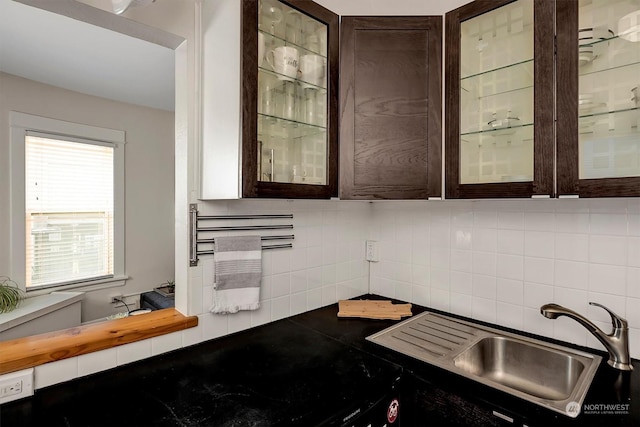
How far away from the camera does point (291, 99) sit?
1.37 metres

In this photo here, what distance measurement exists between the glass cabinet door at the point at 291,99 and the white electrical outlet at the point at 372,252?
77cm

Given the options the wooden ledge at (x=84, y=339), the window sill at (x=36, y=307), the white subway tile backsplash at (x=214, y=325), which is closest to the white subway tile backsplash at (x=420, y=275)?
the white subway tile backsplash at (x=214, y=325)

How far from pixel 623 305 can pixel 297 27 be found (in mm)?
1676

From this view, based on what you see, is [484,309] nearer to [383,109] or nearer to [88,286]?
[383,109]

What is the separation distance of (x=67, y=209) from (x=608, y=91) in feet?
12.1

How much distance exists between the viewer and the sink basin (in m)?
1.28

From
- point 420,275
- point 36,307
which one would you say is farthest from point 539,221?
point 36,307

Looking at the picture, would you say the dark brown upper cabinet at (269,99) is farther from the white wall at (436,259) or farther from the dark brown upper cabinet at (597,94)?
the dark brown upper cabinet at (597,94)

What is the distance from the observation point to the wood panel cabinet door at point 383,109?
1.42m

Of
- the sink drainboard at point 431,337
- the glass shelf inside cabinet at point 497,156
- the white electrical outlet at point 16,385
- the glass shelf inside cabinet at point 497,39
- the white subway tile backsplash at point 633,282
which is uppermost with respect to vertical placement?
the glass shelf inside cabinet at point 497,39

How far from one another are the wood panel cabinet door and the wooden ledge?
88cm

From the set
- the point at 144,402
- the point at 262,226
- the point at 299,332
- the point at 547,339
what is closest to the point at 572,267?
the point at 547,339

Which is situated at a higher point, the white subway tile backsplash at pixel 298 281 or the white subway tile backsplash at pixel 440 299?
the white subway tile backsplash at pixel 298 281

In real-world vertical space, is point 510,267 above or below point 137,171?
below
